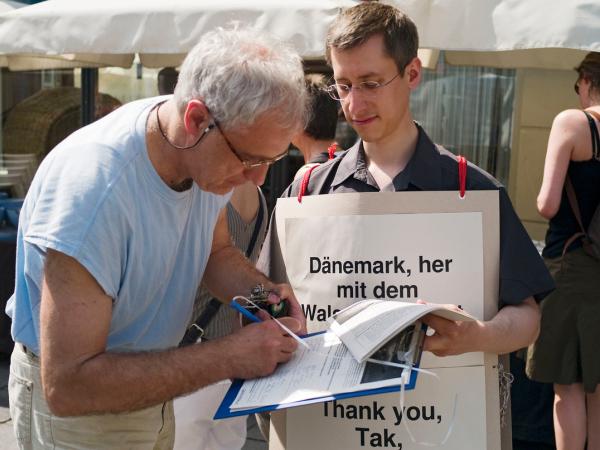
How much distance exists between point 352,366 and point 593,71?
2270mm

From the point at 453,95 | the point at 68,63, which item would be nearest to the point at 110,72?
the point at 68,63

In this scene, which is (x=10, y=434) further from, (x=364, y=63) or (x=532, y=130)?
(x=532, y=130)

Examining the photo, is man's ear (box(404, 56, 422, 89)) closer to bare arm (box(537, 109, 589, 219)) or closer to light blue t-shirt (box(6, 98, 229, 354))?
light blue t-shirt (box(6, 98, 229, 354))

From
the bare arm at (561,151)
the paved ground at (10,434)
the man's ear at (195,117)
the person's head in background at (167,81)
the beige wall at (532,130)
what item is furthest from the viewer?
the beige wall at (532,130)

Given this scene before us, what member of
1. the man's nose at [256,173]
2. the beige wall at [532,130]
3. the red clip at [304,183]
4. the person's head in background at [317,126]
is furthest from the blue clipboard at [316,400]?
the beige wall at [532,130]

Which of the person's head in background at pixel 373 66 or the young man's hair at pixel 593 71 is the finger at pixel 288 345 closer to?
the person's head in background at pixel 373 66

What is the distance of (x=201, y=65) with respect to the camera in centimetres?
153

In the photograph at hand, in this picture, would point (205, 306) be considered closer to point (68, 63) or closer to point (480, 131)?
point (68, 63)

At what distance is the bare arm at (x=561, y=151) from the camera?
3.08 metres

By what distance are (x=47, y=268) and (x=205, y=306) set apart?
112cm

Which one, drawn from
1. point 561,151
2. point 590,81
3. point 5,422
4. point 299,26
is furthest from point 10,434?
point 590,81

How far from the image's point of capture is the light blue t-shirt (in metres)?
1.47

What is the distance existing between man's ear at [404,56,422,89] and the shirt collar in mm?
145

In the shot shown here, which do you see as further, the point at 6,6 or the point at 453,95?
the point at 453,95
